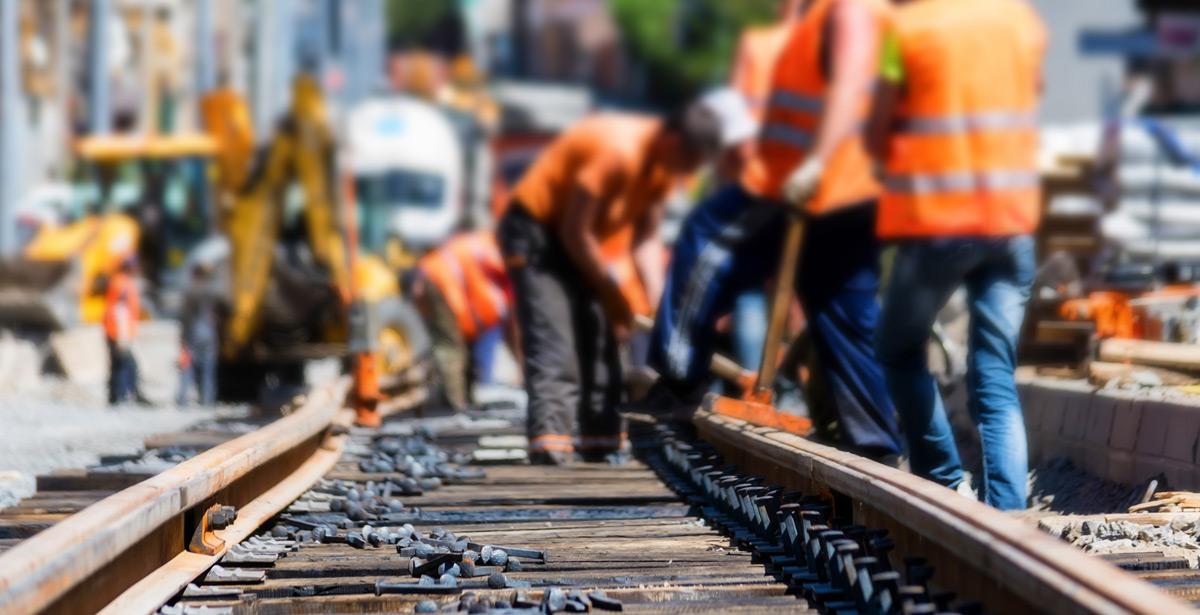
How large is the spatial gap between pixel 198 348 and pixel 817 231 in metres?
11.9

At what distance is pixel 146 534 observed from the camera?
404cm

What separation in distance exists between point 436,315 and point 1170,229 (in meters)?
6.97

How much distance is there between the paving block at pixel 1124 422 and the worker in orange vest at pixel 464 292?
23.9 feet

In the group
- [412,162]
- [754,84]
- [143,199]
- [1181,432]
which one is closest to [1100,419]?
[1181,432]

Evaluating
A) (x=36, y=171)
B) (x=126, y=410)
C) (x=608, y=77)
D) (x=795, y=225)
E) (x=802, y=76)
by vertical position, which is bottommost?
(x=126, y=410)

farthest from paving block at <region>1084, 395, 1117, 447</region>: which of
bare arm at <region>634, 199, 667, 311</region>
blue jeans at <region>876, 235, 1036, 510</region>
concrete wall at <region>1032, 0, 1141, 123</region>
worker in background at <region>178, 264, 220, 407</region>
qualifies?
concrete wall at <region>1032, 0, 1141, 123</region>

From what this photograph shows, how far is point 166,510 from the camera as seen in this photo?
165 inches

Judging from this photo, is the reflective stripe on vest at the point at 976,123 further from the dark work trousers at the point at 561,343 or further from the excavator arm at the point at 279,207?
the excavator arm at the point at 279,207

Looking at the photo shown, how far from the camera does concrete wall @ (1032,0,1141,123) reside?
36456mm

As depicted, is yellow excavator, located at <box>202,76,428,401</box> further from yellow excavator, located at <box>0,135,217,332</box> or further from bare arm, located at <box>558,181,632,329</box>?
yellow excavator, located at <box>0,135,217,332</box>

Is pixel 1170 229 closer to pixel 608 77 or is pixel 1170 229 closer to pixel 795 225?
pixel 795 225

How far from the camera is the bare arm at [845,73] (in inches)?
242

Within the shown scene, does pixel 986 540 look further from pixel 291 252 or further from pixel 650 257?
pixel 291 252

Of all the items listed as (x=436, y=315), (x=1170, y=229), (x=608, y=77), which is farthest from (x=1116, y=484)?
(x=608, y=77)
